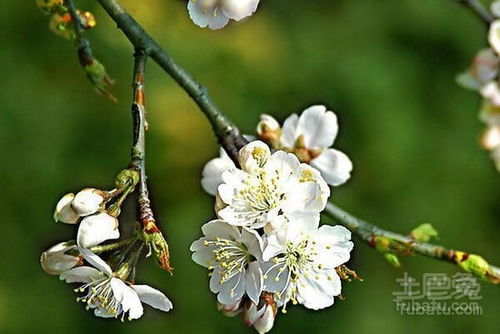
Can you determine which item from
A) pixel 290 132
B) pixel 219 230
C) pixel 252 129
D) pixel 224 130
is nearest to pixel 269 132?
pixel 290 132

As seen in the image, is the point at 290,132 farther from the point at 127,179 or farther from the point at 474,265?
the point at 127,179

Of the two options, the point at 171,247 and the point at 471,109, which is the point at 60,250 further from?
the point at 471,109

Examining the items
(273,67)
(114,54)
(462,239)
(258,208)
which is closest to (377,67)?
(273,67)

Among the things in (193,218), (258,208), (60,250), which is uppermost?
(193,218)

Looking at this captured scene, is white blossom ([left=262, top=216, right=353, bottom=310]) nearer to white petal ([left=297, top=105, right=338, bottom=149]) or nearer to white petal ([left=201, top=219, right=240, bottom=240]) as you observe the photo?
white petal ([left=201, top=219, right=240, bottom=240])

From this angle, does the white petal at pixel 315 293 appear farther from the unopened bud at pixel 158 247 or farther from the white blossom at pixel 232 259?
the unopened bud at pixel 158 247

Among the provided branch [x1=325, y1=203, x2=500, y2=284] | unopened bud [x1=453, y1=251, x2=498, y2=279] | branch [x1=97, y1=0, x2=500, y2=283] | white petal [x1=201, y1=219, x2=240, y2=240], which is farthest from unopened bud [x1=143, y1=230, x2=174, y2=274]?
unopened bud [x1=453, y1=251, x2=498, y2=279]
